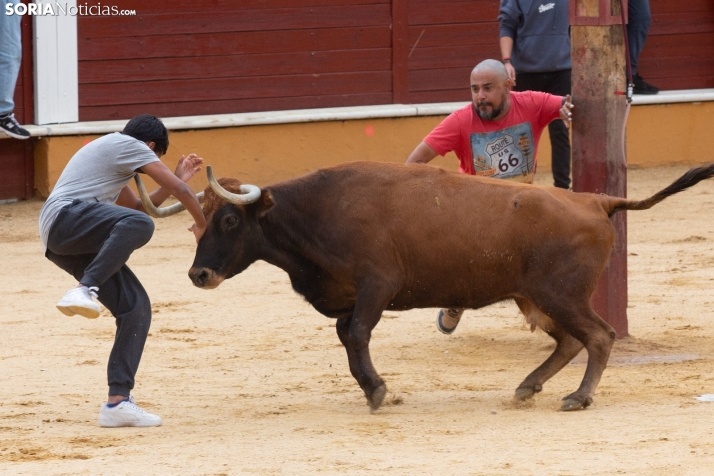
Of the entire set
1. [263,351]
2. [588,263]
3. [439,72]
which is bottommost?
[263,351]

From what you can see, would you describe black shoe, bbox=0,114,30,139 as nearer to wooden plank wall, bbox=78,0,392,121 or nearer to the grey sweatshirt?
wooden plank wall, bbox=78,0,392,121

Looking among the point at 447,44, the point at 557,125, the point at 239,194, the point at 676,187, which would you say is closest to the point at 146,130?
the point at 239,194

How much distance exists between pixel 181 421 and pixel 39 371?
134 centimetres

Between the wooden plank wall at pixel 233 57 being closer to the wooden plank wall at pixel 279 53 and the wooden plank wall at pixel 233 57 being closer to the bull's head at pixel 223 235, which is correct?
the wooden plank wall at pixel 279 53

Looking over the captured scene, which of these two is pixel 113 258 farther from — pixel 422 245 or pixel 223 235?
pixel 422 245

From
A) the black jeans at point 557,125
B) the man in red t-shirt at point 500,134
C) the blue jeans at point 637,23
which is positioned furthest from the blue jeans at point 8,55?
the blue jeans at point 637,23

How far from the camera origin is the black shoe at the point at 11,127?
1066 centimetres

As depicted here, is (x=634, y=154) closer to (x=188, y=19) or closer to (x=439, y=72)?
(x=439, y=72)

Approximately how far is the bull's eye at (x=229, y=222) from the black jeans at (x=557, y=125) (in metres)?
4.57

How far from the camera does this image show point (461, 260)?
19.6ft

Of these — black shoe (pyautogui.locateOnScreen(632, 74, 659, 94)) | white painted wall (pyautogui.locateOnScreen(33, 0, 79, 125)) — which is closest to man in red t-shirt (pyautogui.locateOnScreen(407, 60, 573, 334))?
white painted wall (pyautogui.locateOnScreen(33, 0, 79, 125))

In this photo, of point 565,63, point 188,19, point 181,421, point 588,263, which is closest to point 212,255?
point 181,421

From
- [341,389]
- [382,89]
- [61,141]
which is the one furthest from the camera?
[382,89]

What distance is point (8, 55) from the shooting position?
10.7 meters
